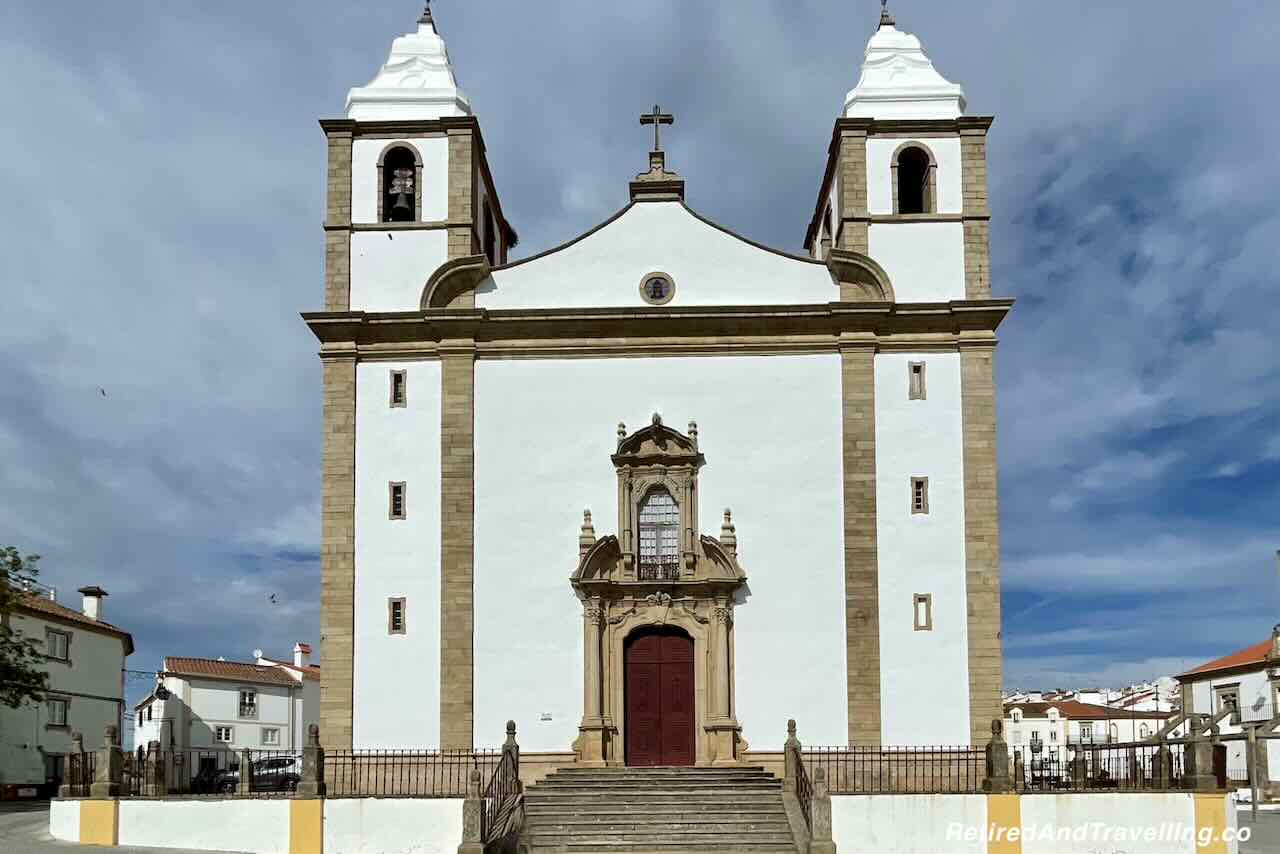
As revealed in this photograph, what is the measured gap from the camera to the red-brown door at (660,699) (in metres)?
23.8

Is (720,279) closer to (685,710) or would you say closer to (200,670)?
(685,710)

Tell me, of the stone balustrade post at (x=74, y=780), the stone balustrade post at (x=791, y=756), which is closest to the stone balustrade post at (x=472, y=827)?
the stone balustrade post at (x=791, y=756)

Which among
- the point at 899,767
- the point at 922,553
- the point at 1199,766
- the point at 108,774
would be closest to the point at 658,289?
the point at 922,553

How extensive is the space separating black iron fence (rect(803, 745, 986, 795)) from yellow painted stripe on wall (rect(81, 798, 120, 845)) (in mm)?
10561

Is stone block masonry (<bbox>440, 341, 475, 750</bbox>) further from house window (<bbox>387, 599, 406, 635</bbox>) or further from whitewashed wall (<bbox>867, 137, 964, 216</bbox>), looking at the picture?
whitewashed wall (<bbox>867, 137, 964, 216</bbox>)

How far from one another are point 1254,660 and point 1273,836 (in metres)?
20.8

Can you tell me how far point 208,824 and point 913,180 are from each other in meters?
16.7

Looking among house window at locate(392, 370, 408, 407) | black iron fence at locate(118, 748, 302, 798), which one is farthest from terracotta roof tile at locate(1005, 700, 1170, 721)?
house window at locate(392, 370, 408, 407)

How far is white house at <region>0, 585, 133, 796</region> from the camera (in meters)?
36.6

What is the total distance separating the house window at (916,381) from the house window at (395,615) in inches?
373

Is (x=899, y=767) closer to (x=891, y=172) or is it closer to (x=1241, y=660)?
(x=891, y=172)

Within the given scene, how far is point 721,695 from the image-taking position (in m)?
23.5

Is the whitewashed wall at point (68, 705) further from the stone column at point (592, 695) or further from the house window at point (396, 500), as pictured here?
the stone column at point (592, 695)

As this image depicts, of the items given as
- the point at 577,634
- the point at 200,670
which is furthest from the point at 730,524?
the point at 200,670
